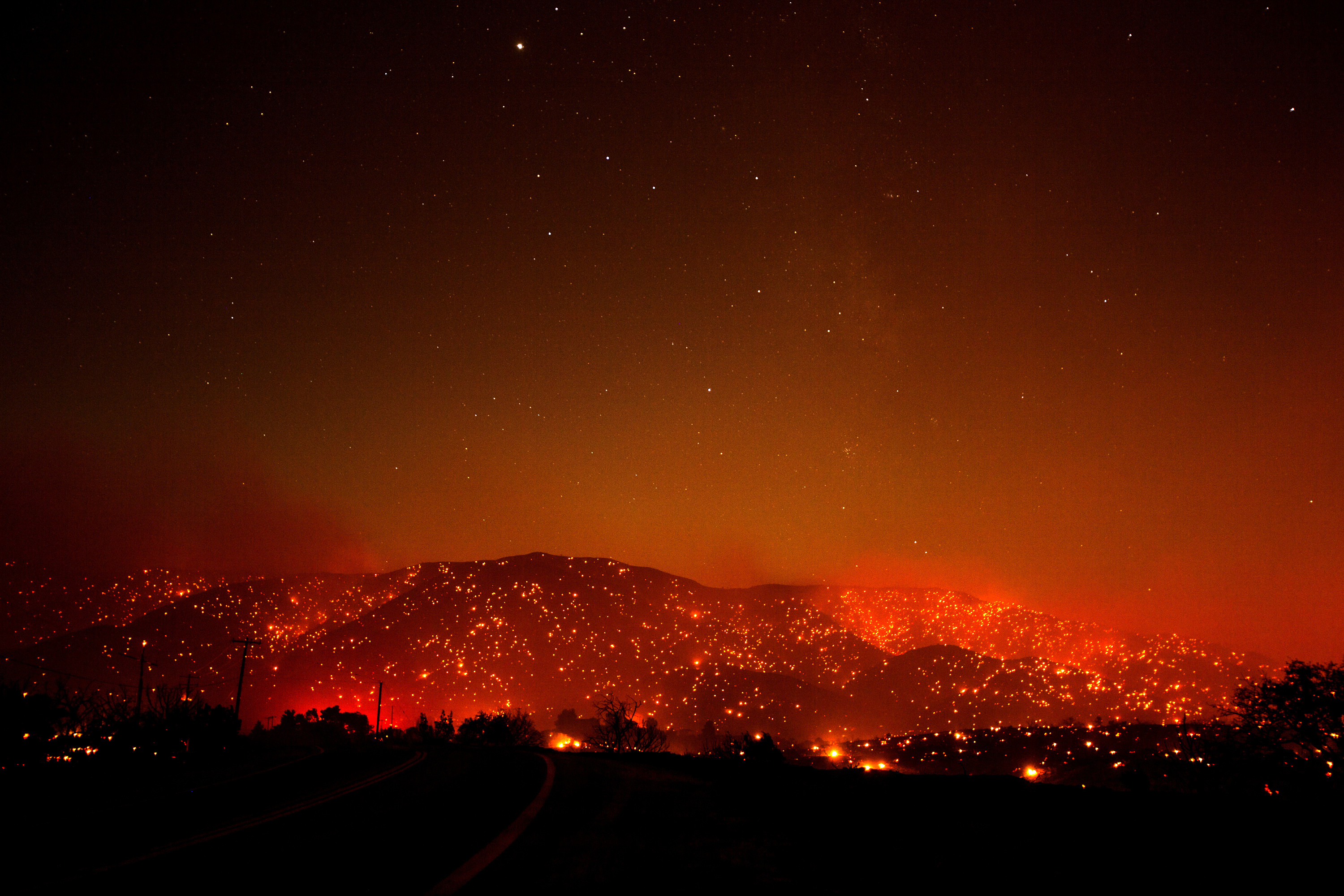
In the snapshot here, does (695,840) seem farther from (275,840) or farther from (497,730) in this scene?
(497,730)

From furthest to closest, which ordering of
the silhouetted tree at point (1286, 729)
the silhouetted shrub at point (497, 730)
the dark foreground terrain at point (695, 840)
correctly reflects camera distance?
the silhouetted shrub at point (497, 730) < the silhouetted tree at point (1286, 729) < the dark foreground terrain at point (695, 840)

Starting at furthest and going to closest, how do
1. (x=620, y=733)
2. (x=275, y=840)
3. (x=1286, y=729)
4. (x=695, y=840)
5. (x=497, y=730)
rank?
(x=497, y=730) → (x=620, y=733) → (x=1286, y=729) → (x=695, y=840) → (x=275, y=840)

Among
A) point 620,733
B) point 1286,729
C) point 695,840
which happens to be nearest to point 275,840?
point 695,840

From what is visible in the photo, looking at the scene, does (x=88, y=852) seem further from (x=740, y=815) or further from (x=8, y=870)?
(x=740, y=815)

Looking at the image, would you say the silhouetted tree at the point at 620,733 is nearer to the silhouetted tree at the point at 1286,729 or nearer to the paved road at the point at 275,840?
the silhouetted tree at the point at 1286,729

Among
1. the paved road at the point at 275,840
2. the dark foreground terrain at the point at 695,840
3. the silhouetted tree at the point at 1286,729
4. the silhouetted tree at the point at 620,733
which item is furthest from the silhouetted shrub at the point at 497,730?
the dark foreground terrain at the point at 695,840

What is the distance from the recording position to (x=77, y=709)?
67.1 feet

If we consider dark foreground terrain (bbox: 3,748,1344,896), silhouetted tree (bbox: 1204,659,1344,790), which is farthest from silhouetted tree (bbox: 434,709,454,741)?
dark foreground terrain (bbox: 3,748,1344,896)

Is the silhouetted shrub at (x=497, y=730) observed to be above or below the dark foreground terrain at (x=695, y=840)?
below

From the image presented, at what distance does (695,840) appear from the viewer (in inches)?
219

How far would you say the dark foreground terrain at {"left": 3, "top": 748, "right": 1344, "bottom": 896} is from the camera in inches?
145

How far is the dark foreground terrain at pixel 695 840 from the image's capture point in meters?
3.68

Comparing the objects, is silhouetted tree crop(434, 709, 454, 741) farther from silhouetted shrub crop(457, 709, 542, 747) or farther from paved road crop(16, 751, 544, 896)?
paved road crop(16, 751, 544, 896)

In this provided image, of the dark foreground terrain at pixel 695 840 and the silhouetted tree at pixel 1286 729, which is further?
the silhouetted tree at pixel 1286 729
